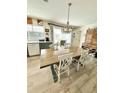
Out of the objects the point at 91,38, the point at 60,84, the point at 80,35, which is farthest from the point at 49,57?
the point at 80,35

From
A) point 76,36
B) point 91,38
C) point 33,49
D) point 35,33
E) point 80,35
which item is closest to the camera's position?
point 33,49

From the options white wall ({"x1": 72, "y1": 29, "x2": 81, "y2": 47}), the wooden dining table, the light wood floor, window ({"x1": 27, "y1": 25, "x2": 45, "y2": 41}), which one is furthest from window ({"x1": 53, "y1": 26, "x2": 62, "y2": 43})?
the light wood floor

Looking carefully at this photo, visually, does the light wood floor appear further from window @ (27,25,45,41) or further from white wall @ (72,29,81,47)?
white wall @ (72,29,81,47)

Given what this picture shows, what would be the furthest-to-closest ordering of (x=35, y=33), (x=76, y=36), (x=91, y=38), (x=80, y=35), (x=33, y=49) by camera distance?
1. (x=76, y=36)
2. (x=80, y=35)
3. (x=91, y=38)
4. (x=35, y=33)
5. (x=33, y=49)

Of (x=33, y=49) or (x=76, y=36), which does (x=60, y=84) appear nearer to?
(x=33, y=49)

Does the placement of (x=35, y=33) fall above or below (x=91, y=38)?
above

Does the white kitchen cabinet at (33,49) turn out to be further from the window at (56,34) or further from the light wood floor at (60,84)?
the light wood floor at (60,84)

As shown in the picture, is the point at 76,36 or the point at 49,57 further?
the point at 76,36

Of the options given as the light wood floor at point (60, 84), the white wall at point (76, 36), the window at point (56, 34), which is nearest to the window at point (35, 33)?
the window at point (56, 34)
